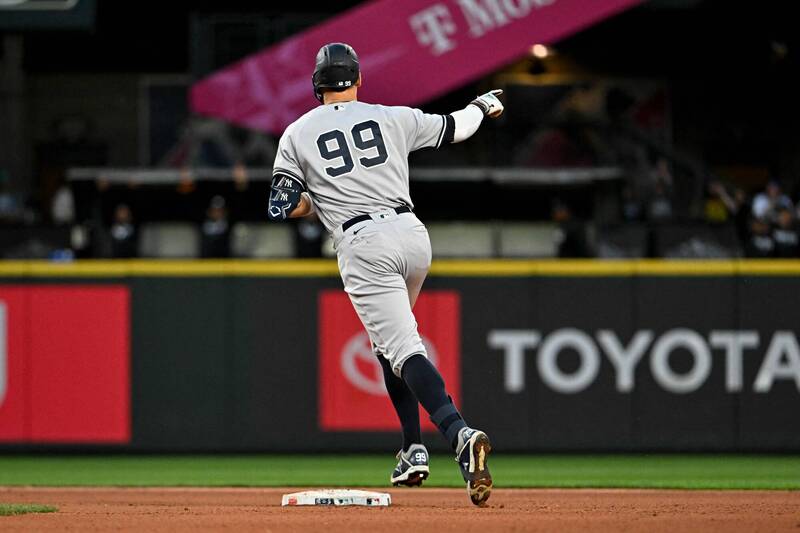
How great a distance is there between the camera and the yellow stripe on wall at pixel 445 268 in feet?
37.5

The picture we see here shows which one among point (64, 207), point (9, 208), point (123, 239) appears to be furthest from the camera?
point (64, 207)

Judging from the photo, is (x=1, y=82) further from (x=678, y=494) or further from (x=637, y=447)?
(x=678, y=494)

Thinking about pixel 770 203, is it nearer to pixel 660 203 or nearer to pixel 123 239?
pixel 660 203

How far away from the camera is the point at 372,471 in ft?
33.1

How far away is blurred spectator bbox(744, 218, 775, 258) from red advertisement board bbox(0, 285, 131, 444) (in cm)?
585

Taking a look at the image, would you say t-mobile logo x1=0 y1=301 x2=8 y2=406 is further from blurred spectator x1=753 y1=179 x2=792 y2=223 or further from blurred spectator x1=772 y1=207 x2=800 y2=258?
blurred spectator x1=753 y1=179 x2=792 y2=223

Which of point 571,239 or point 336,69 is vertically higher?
point 336,69

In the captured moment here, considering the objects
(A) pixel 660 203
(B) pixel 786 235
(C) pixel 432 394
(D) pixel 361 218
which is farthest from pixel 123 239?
(C) pixel 432 394

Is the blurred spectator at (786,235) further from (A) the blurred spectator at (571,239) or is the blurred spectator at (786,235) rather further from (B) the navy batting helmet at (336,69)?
(B) the navy batting helmet at (336,69)

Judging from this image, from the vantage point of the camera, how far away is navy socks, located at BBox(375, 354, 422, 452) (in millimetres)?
6676

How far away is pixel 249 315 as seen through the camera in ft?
37.7

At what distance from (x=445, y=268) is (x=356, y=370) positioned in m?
1.10

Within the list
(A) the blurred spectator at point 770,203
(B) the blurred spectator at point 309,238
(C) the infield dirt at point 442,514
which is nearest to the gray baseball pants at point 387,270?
(C) the infield dirt at point 442,514

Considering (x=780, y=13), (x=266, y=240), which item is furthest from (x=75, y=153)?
(x=780, y=13)
